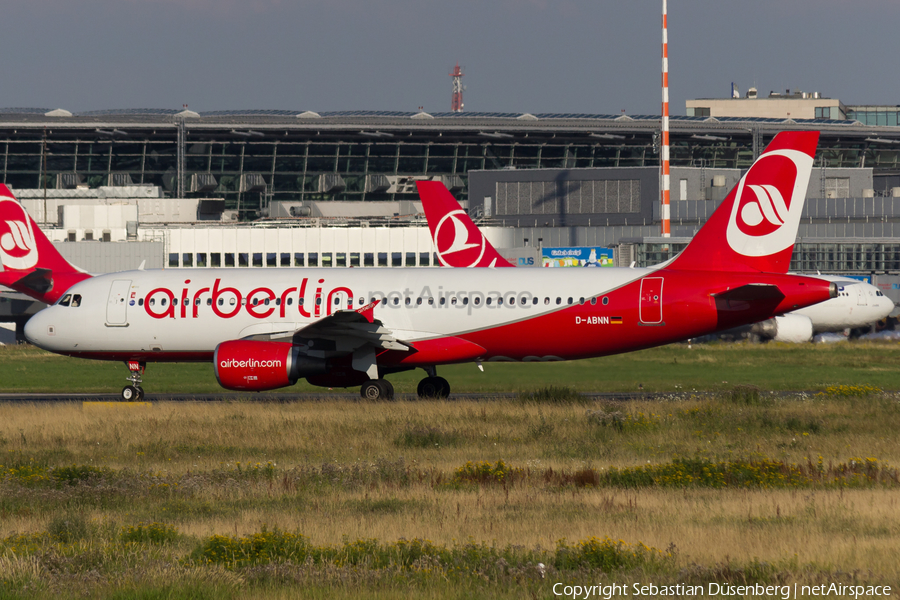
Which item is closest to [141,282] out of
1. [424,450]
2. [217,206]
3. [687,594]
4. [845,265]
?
[424,450]

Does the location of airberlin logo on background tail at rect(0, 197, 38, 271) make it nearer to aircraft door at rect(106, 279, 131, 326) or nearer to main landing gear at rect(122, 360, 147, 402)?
aircraft door at rect(106, 279, 131, 326)

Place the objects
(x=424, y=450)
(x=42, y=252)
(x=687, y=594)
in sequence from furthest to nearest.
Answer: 1. (x=42, y=252)
2. (x=424, y=450)
3. (x=687, y=594)

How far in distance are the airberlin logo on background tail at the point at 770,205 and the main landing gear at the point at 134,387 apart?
17.4m

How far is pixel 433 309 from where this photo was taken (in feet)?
96.7

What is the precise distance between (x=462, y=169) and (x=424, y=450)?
9389cm

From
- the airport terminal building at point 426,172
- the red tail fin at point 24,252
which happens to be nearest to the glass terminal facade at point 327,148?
the airport terminal building at point 426,172

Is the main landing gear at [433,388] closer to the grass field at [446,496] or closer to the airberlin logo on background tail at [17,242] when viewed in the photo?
the grass field at [446,496]

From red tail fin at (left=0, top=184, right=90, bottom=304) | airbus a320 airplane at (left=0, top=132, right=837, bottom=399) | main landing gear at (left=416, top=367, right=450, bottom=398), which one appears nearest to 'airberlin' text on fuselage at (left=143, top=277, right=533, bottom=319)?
airbus a320 airplane at (left=0, top=132, right=837, bottom=399)

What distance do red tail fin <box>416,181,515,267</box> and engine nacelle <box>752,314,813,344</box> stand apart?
74.4ft

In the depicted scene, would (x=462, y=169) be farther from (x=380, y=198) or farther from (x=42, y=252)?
(x=42, y=252)

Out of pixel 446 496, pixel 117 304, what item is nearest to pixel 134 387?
pixel 117 304

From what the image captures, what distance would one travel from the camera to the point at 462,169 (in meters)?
113

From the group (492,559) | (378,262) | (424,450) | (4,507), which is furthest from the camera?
(378,262)

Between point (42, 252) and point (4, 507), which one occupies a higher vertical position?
point (42, 252)
